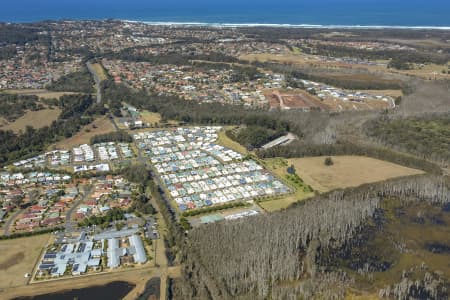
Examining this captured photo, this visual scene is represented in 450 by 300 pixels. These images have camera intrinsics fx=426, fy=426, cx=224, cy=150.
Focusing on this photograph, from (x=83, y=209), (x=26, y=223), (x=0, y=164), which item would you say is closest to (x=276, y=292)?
(x=83, y=209)

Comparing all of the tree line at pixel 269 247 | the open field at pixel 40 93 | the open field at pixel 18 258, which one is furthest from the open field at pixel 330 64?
the open field at pixel 18 258

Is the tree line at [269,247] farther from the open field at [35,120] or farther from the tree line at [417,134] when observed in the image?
the open field at [35,120]

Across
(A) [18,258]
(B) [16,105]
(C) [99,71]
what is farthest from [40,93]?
(A) [18,258]

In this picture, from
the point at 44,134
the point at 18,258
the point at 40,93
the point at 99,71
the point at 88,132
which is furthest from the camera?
the point at 99,71

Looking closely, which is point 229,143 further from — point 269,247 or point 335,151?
point 269,247

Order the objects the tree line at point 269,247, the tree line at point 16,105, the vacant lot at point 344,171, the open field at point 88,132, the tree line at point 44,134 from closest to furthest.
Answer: the tree line at point 269,247, the vacant lot at point 344,171, the tree line at point 44,134, the open field at point 88,132, the tree line at point 16,105
